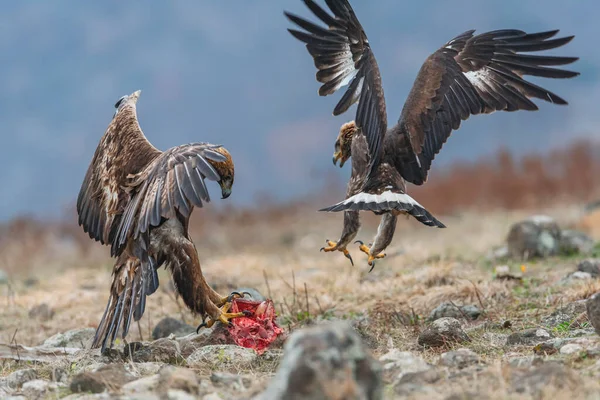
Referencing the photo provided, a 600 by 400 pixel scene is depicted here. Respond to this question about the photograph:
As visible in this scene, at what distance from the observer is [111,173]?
22.0 feet

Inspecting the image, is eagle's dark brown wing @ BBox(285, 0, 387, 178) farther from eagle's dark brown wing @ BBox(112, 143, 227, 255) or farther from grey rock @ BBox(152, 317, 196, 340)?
grey rock @ BBox(152, 317, 196, 340)

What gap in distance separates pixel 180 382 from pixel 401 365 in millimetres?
1198

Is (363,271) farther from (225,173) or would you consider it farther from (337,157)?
(225,173)

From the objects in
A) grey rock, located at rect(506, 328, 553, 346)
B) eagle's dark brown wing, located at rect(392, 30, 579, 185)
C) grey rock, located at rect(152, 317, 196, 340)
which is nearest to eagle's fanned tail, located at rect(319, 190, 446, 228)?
eagle's dark brown wing, located at rect(392, 30, 579, 185)

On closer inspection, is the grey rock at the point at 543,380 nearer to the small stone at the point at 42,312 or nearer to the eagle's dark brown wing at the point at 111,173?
the eagle's dark brown wing at the point at 111,173

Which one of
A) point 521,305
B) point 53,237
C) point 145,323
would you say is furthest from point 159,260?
point 53,237

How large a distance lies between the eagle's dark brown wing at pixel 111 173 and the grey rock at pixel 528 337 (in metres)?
3.02

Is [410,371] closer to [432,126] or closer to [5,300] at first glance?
[432,126]

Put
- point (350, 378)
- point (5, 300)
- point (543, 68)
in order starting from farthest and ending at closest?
point (5, 300)
point (543, 68)
point (350, 378)

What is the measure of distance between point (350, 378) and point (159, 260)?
315 centimetres

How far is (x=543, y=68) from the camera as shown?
7.39 metres

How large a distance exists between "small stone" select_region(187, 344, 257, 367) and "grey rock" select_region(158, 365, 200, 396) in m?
0.91

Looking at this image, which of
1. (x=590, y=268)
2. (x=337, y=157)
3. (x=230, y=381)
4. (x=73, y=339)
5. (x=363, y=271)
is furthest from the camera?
(x=363, y=271)

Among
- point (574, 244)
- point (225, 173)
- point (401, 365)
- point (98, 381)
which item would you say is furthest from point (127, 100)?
point (574, 244)
